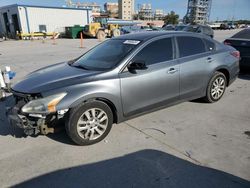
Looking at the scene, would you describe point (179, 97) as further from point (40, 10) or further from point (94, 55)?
point (40, 10)

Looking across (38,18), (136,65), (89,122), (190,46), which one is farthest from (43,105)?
(38,18)

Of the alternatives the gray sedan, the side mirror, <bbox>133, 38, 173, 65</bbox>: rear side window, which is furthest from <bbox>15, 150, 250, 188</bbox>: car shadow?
<bbox>133, 38, 173, 65</bbox>: rear side window

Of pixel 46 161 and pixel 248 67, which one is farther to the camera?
pixel 248 67

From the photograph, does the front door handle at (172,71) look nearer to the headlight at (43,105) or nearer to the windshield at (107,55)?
the windshield at (107,55)

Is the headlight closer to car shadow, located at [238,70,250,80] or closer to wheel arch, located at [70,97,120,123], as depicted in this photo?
wheel arch, located at [70,97,120,123]

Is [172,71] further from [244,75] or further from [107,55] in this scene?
[244,75]

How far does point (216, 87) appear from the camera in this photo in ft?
17.1

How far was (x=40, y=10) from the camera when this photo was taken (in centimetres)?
3500

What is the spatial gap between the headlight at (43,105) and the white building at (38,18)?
113 feet

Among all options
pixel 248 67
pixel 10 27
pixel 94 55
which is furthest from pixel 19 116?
pixel 10 27

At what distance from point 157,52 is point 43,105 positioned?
2.16m

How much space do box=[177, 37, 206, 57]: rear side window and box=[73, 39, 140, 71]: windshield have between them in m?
0.98

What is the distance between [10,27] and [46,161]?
39298 mm

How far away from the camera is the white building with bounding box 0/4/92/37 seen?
33719mm
